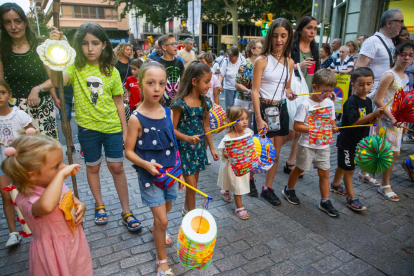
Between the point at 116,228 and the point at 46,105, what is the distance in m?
1.59

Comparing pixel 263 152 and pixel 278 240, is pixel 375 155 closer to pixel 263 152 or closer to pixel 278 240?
pixel 263 152

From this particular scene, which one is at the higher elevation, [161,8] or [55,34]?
[161,8]

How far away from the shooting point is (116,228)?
10.3 ft

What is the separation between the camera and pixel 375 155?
318cm

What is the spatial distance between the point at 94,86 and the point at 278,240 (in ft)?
8.18

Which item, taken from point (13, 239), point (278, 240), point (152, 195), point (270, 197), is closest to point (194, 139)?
point (152, 195)

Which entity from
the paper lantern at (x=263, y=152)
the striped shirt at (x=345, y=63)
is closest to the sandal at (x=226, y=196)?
the paper lantern at (x=263, y=152)

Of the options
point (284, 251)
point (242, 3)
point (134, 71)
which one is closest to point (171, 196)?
point (284, 251)

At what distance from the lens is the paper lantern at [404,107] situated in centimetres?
323

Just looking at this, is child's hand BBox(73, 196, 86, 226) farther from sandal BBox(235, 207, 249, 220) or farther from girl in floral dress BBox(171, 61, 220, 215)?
sandal BBox(235, 207, 249, 220)

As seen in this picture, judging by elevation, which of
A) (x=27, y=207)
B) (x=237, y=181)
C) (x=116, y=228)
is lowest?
(x=116, y=228)

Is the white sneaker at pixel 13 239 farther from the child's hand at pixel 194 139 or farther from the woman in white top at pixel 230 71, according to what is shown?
the woman in white top at pixel 230 71

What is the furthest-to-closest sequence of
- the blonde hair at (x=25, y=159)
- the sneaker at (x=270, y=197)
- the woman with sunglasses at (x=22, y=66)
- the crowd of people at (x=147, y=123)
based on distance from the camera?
the sneaker at (x=270, y=197) → the woman with sunglasses at (x=22, y=66) → the crowd of people at (x=147, y=123) → the blonde hair at (x=25, y=159)

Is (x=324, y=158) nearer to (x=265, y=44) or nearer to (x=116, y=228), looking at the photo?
(x=265, y=44)
